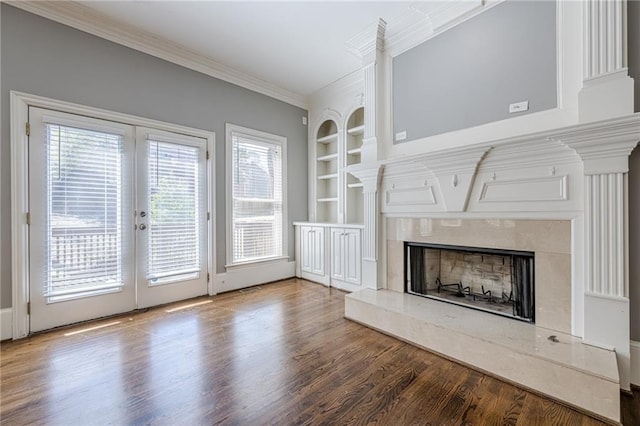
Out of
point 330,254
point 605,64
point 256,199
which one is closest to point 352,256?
point 330,254

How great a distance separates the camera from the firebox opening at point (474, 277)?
2.31 meters

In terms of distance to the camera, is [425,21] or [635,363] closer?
[635,363]

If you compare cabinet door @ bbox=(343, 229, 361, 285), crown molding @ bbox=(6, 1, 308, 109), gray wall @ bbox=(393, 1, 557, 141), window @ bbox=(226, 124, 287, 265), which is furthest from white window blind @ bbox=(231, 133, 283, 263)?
gray wall @ bbox=(393, 1, 557, 141)

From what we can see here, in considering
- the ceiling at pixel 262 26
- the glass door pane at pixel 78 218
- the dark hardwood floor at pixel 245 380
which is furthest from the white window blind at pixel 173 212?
the ceiling at pixel 262 26

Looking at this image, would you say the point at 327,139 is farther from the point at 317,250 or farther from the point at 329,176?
the point at 317,250

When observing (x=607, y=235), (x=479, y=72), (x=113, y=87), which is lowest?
(x=607, y=235)

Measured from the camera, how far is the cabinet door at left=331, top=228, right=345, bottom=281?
399 centimetres

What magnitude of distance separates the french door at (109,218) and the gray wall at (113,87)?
0.19 metres

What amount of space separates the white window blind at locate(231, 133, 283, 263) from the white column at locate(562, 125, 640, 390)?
3.60 meters

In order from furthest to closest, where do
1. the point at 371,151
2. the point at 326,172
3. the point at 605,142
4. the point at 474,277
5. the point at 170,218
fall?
1. the point at 326,172
2. the point at 170,218
3. the point at 371,151
4. the point at 474,277
5. the point at 605,142

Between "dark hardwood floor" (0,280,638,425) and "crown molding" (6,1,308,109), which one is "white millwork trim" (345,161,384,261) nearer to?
"dark hardwood floor" (0,280,638,425)

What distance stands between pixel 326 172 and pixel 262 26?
250cm

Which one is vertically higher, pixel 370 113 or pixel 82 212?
pixel 370 113

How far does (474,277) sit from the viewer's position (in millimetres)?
2775
